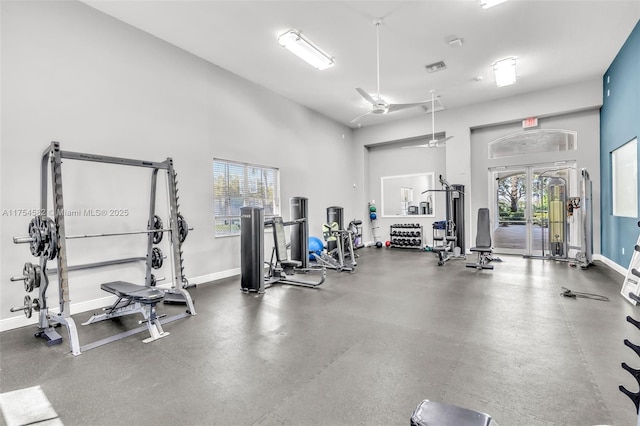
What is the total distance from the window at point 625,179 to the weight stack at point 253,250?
242 inches

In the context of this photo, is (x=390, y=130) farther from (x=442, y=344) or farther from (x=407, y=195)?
(x=442, y=344)

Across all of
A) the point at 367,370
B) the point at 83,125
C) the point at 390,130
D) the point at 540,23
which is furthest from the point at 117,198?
the point at 390,130

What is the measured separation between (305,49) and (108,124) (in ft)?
10.6

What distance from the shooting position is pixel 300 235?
603 cm

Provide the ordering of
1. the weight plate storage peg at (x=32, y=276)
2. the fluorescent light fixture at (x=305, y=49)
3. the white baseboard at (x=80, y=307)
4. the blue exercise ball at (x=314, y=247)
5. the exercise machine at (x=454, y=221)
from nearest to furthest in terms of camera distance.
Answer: the weight plate storage peg at (x=32, y=276) → the white baseboard at (x=80, y=307) → the fluorescent light fixture at (x=305, y=49) → the blue exercise ball at (x=314, y=247) → the exercise machine at (x=454, y=221)

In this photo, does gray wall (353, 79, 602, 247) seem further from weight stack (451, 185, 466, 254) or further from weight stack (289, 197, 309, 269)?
weight stack (289, 197, 309, 269)

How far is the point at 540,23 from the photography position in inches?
176

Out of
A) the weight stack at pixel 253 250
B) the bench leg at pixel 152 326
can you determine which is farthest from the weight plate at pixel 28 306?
the weight stack at pixel 253 250

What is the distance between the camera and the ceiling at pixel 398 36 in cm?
405

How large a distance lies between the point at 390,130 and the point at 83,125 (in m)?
7.87

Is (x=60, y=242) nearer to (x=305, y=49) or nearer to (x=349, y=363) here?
(x=349, y=363)

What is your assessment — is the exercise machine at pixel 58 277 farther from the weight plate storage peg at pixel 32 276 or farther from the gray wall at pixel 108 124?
the gray wall at pixel 108 124

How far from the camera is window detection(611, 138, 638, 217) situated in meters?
4.81

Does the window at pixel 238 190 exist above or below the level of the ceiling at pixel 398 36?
below
